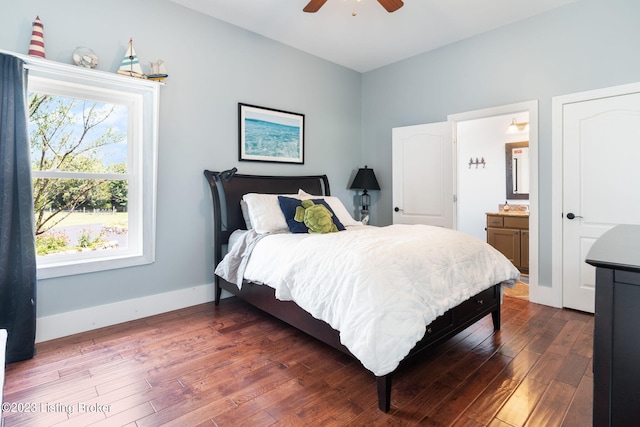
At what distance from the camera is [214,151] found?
3430 mm

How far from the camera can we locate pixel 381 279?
1.74 meters

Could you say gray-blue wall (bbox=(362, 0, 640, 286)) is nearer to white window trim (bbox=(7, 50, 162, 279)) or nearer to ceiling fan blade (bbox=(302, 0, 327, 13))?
ceiling fan blade (bbox=(302, 0, 327, 13))

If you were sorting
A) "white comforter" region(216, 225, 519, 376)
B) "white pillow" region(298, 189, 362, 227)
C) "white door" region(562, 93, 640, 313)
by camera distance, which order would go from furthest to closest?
"white pillow" region(298, 189, 362, 227), "white door" region(562, 93, 640, 313), "white comforter" region(216, 225, 519, 376)

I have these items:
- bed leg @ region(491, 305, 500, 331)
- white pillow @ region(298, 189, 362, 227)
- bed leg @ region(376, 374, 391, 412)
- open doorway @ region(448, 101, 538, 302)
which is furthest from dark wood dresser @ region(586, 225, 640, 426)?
open doorway @ region(448, 101, 538, 302)

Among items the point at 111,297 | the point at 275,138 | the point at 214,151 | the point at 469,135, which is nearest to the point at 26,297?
the point at 111,297

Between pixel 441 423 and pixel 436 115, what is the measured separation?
3.50m

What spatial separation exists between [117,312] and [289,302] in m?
1.62

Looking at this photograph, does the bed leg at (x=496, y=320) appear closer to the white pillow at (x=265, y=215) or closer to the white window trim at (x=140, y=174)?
the white pillow at (x=265, y=215)

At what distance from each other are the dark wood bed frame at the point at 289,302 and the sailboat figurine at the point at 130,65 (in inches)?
40.9

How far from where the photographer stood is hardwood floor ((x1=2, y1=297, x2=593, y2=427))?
5.47 feet

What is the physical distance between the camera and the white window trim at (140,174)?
2607 millimetres

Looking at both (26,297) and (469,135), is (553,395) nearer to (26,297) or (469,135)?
(26,297)

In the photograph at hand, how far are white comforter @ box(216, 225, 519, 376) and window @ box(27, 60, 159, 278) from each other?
1.37 meters

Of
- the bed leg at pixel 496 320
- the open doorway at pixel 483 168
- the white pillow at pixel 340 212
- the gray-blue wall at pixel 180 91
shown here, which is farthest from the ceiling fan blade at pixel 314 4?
the open doorway at pixel 483 168
